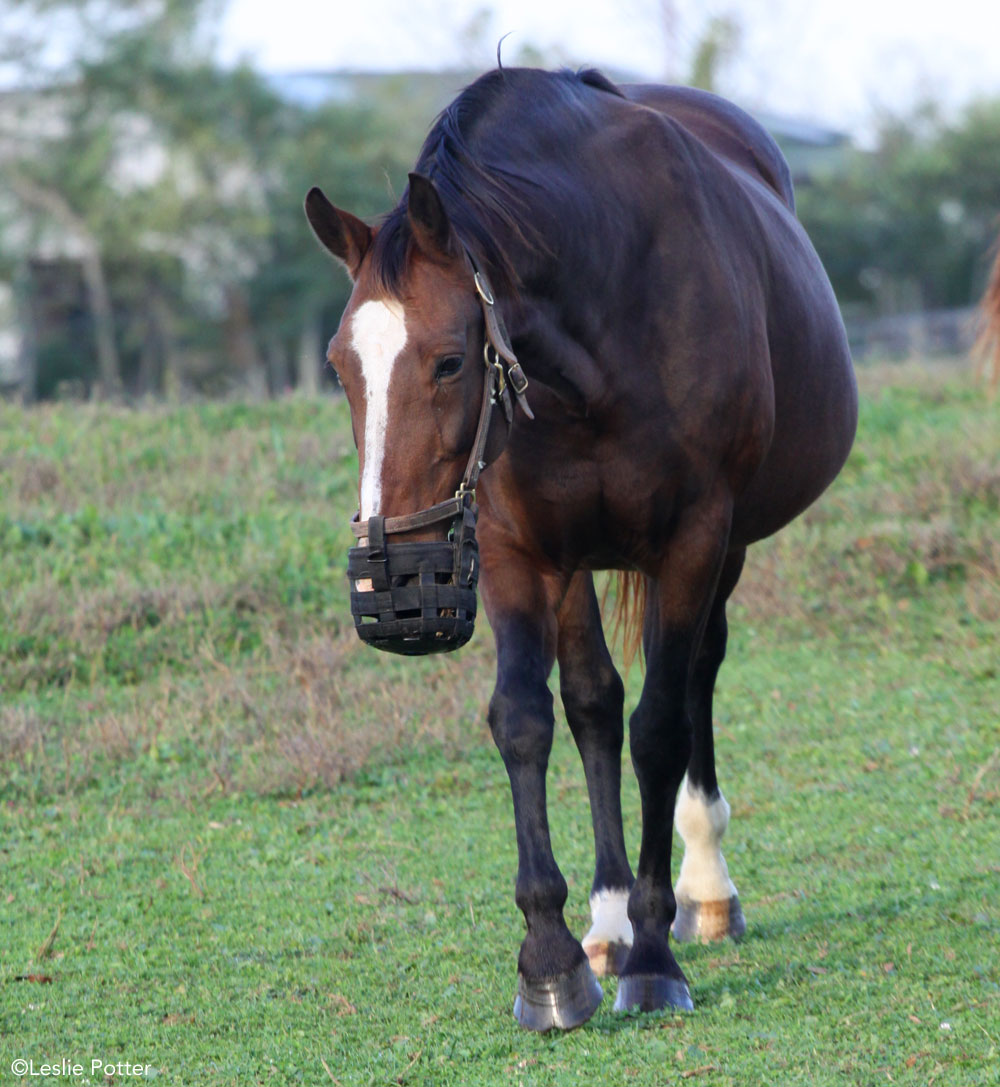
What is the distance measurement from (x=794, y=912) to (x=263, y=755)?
93.9 inches

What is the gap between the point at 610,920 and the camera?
357 cm

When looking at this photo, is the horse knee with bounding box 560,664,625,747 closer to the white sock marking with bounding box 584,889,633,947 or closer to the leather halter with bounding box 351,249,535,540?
the white sock marking with bounding box 584,889,633,947

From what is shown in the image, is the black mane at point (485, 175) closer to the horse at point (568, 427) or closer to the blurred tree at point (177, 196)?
the horse at point (568, 427)

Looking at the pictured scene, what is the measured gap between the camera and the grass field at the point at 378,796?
3035 mm

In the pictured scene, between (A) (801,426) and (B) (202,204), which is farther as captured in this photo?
(B) (202,204)

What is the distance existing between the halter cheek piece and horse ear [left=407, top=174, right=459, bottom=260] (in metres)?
0.06

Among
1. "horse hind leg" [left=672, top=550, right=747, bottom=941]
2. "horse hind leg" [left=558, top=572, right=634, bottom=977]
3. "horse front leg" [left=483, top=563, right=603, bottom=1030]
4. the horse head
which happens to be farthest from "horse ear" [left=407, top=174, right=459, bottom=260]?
"horse hind leg" [left=672, top=550, right=747, bottom=941]

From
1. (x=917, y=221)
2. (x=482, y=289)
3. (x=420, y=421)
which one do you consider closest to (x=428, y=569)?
(x=420, y=421)

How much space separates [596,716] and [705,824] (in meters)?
0.58

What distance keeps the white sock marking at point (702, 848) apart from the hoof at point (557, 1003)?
83cm

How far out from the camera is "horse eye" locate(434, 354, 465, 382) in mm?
2691

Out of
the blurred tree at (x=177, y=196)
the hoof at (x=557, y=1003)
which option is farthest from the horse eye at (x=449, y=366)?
the blurred tree at (x=177, y=196)

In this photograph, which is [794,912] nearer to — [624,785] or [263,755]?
[624,785]

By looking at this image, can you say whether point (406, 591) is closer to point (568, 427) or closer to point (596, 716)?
point (568, 427)
